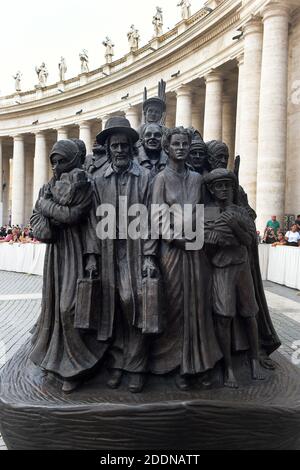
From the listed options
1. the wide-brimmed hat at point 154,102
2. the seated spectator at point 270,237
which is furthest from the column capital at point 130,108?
the wide-brimmed hat at point 154,102

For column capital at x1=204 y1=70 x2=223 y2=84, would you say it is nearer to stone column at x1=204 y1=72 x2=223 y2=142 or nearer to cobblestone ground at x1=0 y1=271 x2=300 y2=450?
stone column at x1=204 y1=72 x2=223 y2=142

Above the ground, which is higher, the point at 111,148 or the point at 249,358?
the point at 111,148

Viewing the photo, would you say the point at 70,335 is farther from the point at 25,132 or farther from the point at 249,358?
the point at 25,132

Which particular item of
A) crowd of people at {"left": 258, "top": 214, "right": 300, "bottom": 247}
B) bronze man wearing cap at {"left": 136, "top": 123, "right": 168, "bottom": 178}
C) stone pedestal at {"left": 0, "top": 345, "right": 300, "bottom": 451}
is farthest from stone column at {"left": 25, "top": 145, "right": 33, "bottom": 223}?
stone pedestal at {"left": 0, "top": 345, "right": 300, "bottom": 451}

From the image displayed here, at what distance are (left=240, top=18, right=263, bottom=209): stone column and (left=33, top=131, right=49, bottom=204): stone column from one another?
2374 centimetres

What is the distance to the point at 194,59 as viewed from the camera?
89.9 ft

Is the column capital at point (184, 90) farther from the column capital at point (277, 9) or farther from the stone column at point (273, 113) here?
the column capital at point (277, 9)

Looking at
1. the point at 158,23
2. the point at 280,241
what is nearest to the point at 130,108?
the point at 158,23

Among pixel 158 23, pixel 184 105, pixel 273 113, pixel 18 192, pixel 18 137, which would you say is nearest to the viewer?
pixel 273 113

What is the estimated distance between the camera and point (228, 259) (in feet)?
12.1

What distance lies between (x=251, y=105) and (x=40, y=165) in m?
26.4

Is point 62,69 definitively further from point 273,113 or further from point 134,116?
point 273,113
